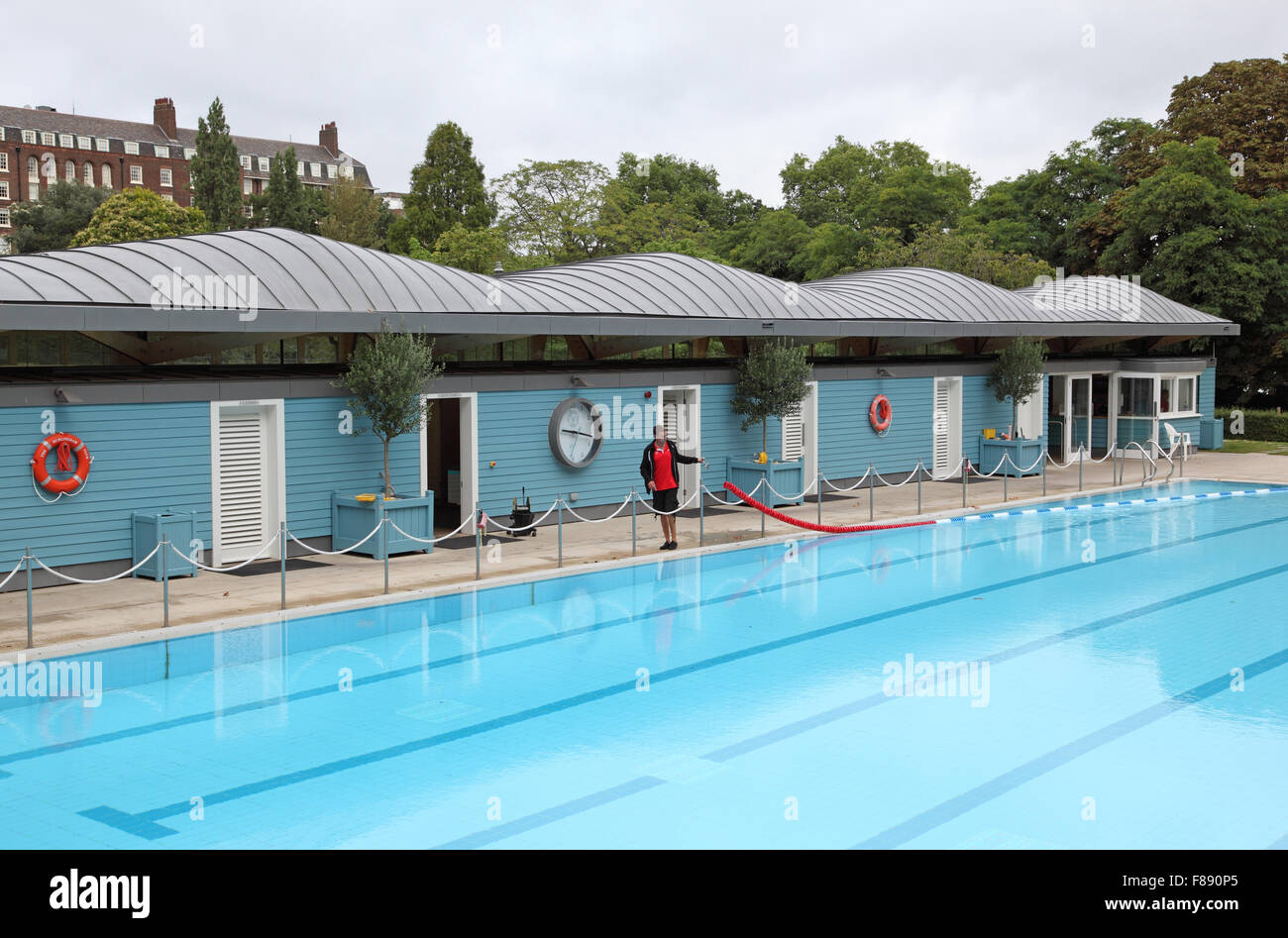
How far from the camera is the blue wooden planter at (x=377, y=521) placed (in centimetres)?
1917

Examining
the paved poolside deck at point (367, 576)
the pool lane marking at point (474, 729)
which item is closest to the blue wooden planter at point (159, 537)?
the paved poolside deck at point (367, 576)

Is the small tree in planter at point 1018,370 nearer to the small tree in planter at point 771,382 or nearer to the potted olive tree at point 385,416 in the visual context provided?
the small tree in planter at point 771,382

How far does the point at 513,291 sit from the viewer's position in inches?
868

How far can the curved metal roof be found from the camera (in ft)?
56.4

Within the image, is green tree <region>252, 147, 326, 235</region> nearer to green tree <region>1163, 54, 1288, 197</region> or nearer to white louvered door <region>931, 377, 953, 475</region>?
green tree <region>1163, 54, 1288, 197</region>

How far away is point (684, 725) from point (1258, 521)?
17572 millimetres

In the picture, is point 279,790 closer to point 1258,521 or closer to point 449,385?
point 449,385

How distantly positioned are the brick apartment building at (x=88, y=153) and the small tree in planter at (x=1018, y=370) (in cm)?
7396

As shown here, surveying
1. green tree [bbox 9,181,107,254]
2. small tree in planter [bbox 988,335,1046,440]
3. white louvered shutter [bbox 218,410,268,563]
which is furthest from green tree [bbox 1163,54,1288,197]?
green tree [bbox 9,181,107,254]

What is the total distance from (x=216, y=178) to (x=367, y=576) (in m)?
64.7

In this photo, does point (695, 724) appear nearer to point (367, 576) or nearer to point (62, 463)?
point (367, 576)

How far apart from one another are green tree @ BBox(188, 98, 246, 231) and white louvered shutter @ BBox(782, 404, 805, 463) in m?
57.0

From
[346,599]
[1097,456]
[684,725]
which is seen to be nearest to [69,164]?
[1097,456]

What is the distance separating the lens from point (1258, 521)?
2430 centimetres
